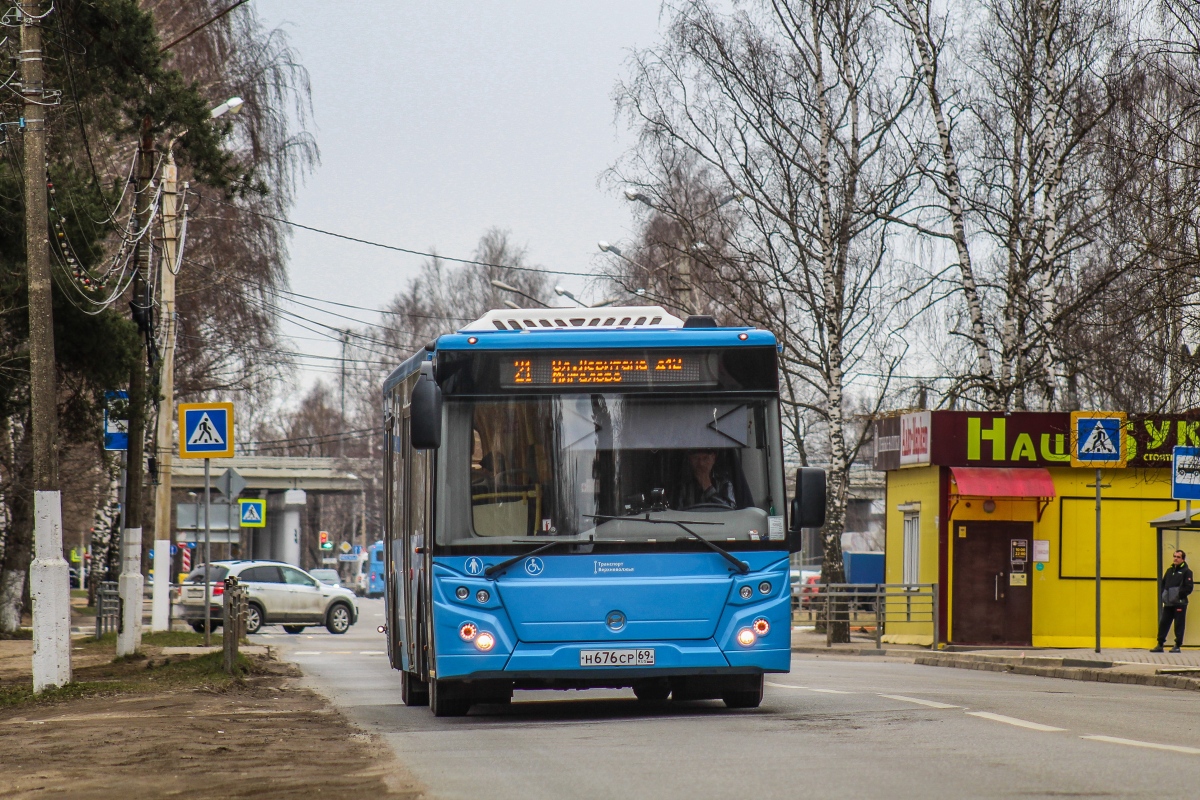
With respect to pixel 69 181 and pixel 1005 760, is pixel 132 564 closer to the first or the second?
pixel 69 181

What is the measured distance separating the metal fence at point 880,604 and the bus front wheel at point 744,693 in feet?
54.6

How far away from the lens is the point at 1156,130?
62.7 feet

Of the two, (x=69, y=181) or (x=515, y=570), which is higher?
(x=69, y=181)

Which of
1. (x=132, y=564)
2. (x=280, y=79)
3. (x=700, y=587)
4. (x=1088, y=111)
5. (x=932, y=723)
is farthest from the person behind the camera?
(x=280, y=79)

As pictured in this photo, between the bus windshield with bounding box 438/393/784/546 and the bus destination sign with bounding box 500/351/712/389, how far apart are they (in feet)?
0.41

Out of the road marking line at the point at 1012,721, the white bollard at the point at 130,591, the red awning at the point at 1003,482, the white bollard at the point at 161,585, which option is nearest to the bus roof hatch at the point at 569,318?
the road marking line at the point at 1012,721

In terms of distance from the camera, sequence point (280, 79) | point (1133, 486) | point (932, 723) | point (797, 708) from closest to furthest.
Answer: point (932, 723)
point (797, 708)
point (1133, 486)
point (280, 79)

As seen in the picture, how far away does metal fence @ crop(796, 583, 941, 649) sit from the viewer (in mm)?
30812

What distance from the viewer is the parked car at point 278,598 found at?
120 feet

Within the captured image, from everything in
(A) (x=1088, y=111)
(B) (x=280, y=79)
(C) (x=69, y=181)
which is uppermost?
(B) (x=280, y=79)

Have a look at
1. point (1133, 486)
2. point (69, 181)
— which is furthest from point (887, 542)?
point (69, 181)

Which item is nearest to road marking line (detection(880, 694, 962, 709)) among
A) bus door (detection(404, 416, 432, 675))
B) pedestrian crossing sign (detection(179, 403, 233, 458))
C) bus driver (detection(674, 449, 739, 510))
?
bus driver (detection(674, 449, 739, 510))

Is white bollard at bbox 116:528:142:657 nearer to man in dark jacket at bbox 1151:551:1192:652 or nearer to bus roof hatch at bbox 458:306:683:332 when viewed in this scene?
bus roof hatch at bbox 458:306:683:332

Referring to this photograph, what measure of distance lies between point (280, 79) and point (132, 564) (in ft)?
58.3
